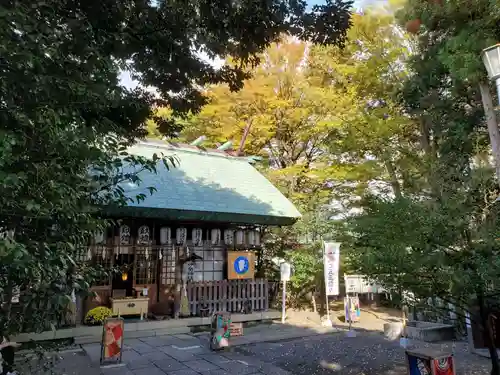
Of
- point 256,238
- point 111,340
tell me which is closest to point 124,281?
point 256,238

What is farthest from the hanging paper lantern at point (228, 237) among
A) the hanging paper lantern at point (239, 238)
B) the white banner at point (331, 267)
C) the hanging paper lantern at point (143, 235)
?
the white banner at point (331, 267)

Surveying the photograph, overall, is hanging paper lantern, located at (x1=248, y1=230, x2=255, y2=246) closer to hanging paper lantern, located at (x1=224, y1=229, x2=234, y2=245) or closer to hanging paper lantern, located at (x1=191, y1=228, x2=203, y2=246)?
hanging paper lantern, located at (x1=224, y1=229, x2=234, y2=245)

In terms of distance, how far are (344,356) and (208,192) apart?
18.5 ft

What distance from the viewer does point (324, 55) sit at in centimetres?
1444

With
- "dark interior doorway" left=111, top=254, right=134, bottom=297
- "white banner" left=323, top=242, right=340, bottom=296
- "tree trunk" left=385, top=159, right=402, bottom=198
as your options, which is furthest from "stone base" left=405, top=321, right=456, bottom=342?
"dark interior doorway" left=111, top=254, right=134, bottom=297

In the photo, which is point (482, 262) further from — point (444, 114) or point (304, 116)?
point (304, 116)

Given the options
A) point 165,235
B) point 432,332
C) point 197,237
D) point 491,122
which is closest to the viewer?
point 491,122

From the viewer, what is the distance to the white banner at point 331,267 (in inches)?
415

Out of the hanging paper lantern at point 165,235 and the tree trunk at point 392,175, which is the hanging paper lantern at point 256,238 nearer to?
the hanging paper lantern at point 165,235

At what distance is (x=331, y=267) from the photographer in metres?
10.6

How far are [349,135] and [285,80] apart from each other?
13.7 ft

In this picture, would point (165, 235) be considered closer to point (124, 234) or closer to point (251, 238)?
point (124, 234)

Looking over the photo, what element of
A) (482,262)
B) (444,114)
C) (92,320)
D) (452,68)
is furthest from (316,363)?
(444,114)

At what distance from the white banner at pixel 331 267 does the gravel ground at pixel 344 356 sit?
5.03 ft
